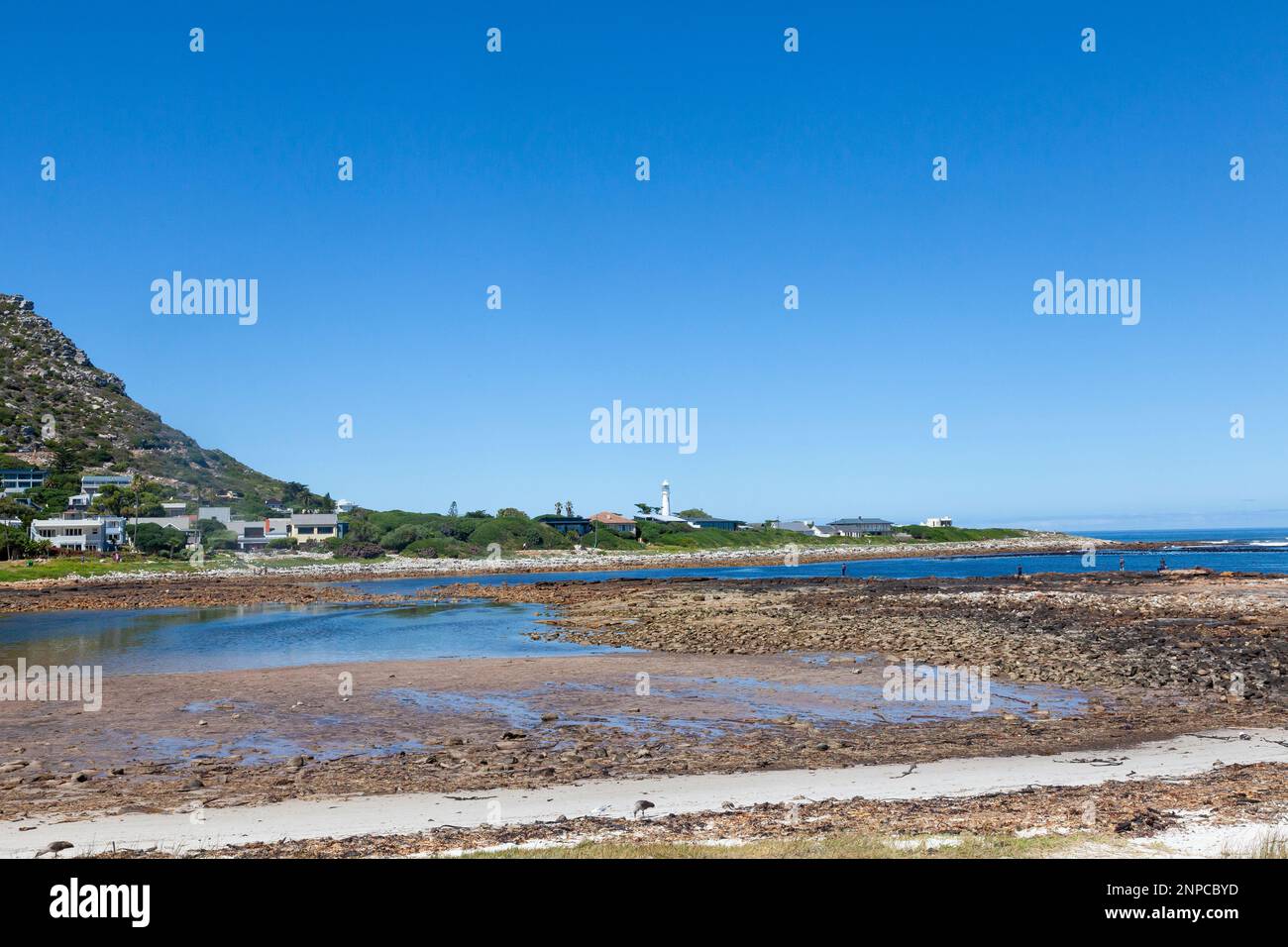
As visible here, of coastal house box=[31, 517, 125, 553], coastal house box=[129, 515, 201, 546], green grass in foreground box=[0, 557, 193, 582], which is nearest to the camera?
green grass in foreground box=[0, 557, 193, 582]

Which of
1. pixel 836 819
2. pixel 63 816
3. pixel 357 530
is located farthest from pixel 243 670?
pixel 357 530

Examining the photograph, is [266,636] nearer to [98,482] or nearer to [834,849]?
[834,849]

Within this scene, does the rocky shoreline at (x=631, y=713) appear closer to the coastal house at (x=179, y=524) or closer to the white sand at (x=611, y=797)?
the white sand at (x=611, y=797)

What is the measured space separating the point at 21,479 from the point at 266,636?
12748cm

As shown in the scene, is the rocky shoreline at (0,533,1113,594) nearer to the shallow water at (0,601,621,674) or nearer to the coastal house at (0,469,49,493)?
the shallow water at (0,601,621,674)

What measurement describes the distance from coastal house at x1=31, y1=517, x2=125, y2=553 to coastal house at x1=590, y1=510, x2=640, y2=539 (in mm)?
78610

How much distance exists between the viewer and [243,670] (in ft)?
95.3

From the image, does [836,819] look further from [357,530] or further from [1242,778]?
[357,530]

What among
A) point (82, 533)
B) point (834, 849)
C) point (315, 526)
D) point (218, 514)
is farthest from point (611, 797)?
point (218, 514)

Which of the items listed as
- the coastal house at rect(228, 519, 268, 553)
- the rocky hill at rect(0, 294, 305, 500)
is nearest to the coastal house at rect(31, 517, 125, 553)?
the coastal house at rect(228, 519, 268, 553)

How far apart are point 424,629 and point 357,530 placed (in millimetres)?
97418

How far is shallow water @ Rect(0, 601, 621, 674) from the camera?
32.7 metres

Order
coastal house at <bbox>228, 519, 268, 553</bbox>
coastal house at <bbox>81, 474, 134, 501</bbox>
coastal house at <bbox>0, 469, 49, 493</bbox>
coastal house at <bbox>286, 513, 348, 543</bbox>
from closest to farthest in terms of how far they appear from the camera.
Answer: coastal house at <bbox>228, 519, 268, 553</bbox>
coastal house at <bbox>81, 474, 134, 501</bbox>
coastal house at <bbox>0, 469, 49, 493</bbox>
coastal house at <bbox>286, 513, 348, 543</bbox>

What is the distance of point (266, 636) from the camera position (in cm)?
4097
